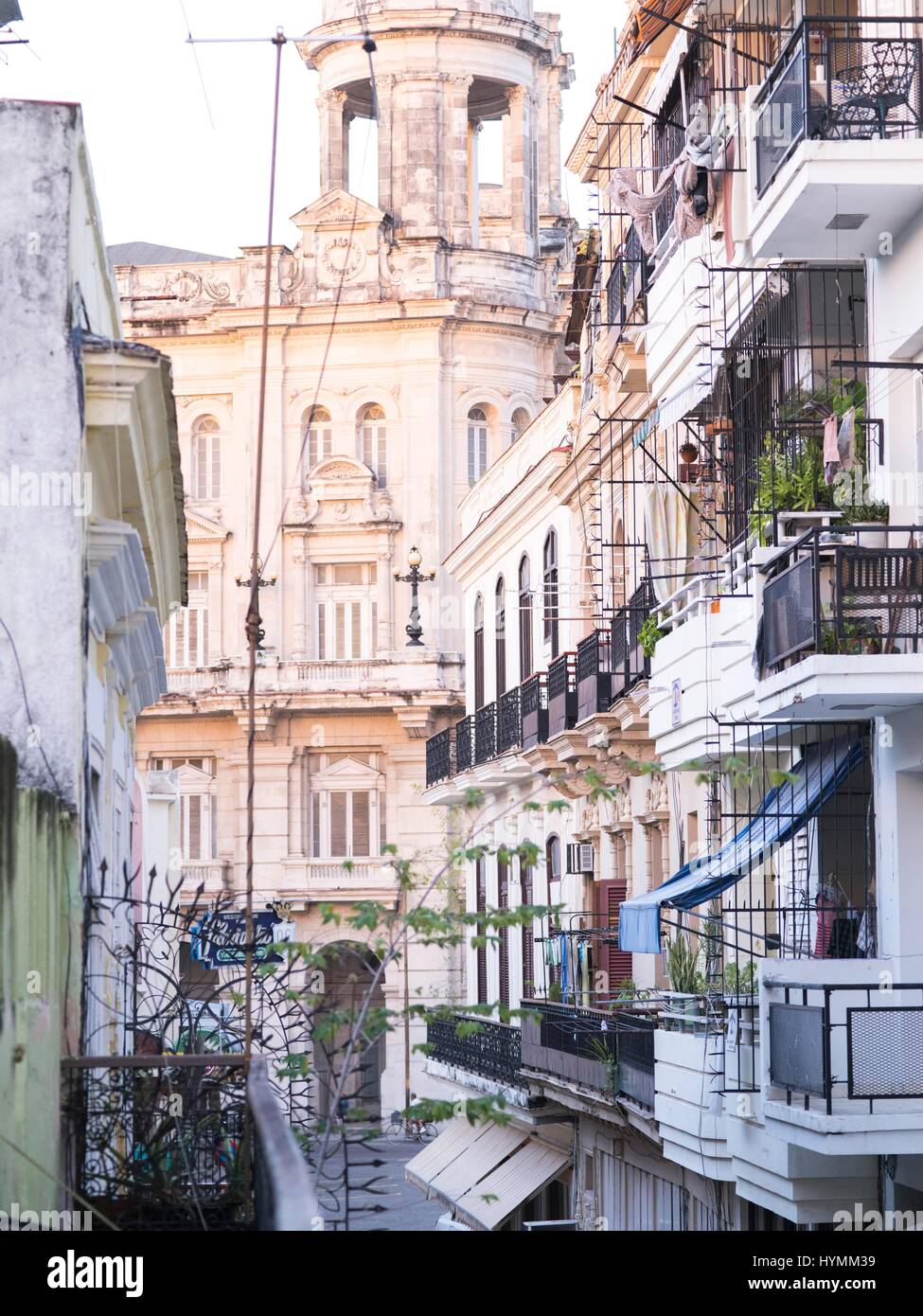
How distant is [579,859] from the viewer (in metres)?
30.9

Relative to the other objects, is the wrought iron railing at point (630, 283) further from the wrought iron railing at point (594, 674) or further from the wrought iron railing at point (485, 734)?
the wrought iron railing at point (485, 734)

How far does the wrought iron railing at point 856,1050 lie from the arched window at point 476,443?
1446 inches

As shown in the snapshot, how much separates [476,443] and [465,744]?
524 inches

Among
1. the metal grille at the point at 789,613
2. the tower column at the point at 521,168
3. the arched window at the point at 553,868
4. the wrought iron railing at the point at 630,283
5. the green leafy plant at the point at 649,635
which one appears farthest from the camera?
the tower column at the point at 521,168

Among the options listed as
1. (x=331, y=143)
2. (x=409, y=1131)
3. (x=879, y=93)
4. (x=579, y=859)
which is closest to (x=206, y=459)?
(x=331, y=143)

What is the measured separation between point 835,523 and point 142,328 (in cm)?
3574

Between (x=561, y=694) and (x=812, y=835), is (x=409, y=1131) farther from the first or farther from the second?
(x=812, y=835)

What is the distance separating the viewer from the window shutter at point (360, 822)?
50.9m

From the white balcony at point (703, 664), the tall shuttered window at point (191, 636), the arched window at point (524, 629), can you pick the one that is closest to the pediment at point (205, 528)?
the tall shuttered window at point (191, 636)

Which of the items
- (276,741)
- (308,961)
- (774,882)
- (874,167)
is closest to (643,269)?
(774,882)

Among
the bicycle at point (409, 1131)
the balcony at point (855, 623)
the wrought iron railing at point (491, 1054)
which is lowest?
the bicycle at point (409, 1131)

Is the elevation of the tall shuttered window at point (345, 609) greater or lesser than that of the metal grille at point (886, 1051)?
greater

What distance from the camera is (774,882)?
67.6 feet

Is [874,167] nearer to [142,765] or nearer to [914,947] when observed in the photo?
[914,947]
